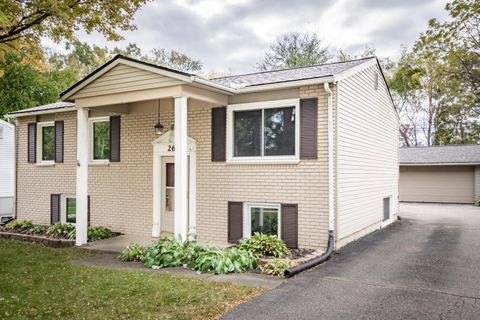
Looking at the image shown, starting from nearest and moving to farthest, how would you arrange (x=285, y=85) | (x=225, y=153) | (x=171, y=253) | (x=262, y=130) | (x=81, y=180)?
(x=171, y=253) < (x=285, y=85) < (x=262, y=130) < (x=225, y=153) < (x=81, y=180)

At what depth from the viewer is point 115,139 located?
11.4 m

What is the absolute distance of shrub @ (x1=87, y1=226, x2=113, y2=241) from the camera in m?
10.5

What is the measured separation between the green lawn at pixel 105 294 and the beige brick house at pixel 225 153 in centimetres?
193

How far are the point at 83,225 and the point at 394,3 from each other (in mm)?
13899

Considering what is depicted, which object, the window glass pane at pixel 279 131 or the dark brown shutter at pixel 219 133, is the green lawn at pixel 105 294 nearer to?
the dark brown shutter at pixel 219 133

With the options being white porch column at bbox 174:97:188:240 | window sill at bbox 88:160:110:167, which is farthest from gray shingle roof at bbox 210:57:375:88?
window sill at bbox 88:160:110:167

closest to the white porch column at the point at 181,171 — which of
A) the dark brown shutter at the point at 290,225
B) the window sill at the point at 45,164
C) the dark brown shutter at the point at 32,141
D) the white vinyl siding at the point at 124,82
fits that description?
the white vinyl siding at the point at 124,82

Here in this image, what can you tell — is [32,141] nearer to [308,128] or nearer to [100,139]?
[100,139]

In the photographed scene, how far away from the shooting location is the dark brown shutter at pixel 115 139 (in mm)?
11383

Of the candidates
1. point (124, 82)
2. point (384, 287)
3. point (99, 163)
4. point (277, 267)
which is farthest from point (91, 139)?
point (384, 287)

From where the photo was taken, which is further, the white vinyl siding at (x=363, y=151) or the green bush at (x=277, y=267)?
the white vinyl siding at (x=363, y=151)

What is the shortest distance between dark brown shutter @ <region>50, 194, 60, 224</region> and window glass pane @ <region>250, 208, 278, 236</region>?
6926 mm

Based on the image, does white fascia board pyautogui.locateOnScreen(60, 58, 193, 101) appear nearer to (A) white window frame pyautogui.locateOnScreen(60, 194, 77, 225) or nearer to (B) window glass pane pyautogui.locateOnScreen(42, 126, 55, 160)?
(B) window glass pane pyautogui.locateOnScreen(42, 126, 55, 160)

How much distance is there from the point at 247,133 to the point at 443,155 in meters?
18.4
